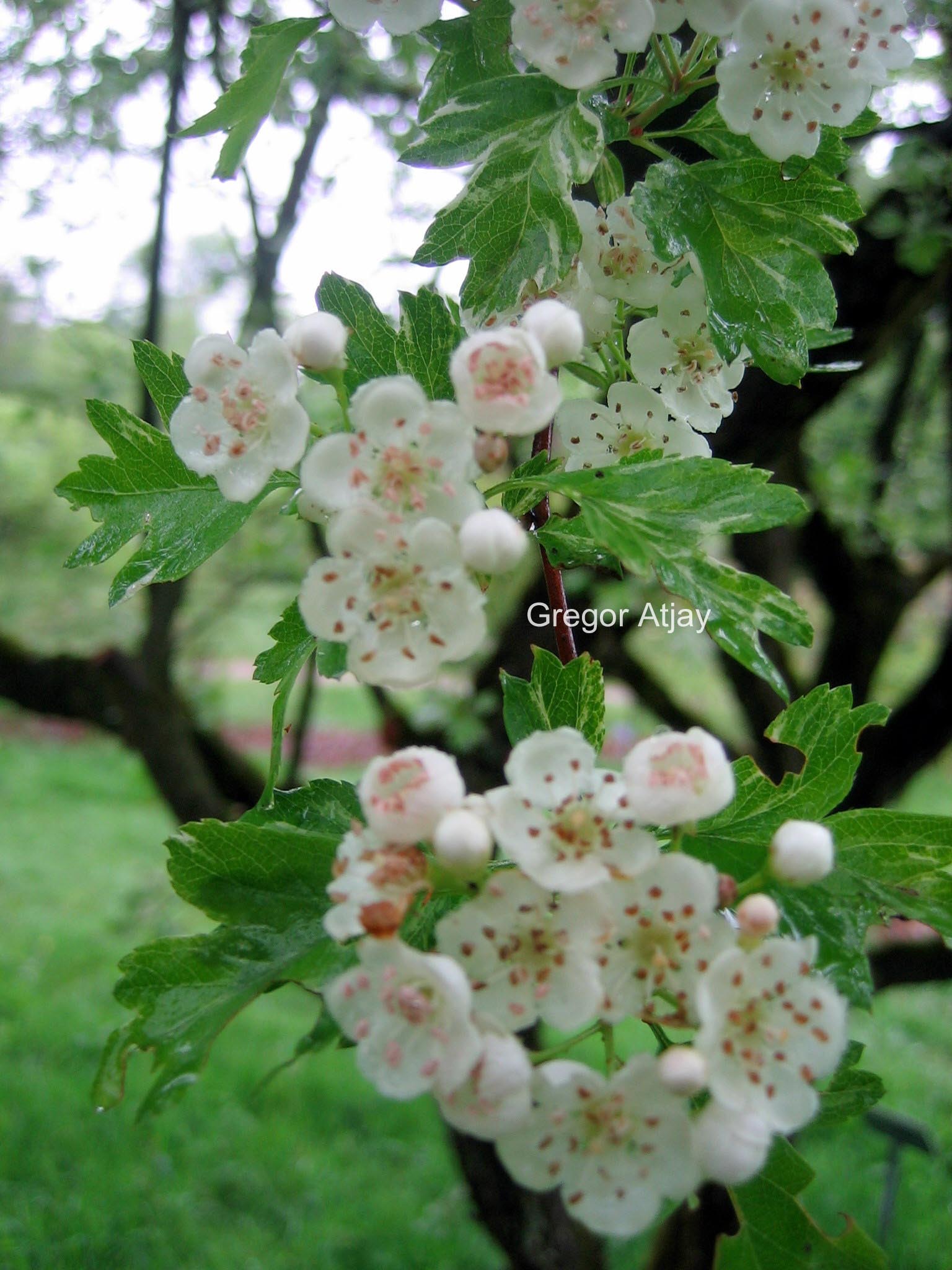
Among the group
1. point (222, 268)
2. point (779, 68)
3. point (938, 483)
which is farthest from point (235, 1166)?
point (779, 68)

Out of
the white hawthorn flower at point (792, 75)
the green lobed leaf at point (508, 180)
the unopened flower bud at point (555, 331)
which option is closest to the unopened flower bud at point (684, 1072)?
the unopened flower bud at point (555, 331)

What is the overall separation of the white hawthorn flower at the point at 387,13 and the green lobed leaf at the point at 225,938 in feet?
2.20

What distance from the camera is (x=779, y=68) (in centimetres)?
89

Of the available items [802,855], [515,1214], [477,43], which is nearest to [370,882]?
[802,855]

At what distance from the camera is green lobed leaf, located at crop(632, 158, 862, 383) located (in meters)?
0.98

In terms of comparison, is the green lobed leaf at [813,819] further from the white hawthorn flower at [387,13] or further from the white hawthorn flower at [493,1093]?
the white hawthorn flower at [387,13]

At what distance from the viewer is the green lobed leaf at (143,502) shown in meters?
0.99

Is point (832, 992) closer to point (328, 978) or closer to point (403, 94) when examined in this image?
point (328, 978)

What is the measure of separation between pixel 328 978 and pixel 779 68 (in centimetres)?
80

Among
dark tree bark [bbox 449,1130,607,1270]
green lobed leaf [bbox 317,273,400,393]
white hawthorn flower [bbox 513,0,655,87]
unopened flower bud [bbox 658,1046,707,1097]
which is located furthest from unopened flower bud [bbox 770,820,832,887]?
dark tree bark [bbox 449,1130,607,1270]

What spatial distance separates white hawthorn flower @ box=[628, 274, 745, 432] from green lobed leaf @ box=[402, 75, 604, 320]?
146 millimetres

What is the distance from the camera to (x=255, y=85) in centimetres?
106

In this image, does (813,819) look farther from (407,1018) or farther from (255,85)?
(255,85)

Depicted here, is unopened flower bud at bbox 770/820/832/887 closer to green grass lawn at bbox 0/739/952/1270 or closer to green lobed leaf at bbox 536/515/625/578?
green lobed leaf at bbox 536/515/625/578
